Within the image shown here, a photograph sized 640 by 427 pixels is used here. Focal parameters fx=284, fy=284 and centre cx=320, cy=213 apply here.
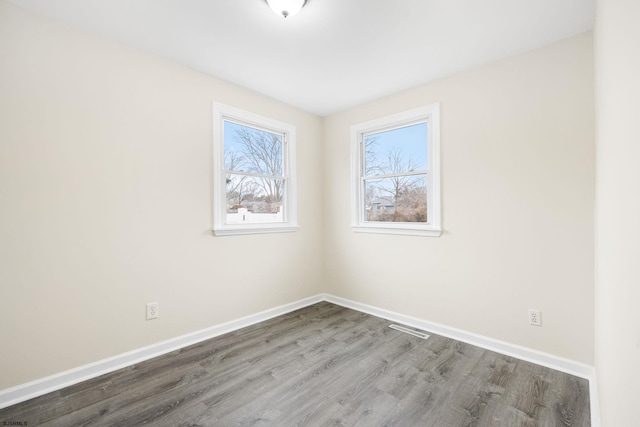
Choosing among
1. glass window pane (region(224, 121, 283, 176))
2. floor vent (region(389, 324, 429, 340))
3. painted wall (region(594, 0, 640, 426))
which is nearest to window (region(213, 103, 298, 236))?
glass window pane (region(224, 121, 283, 176))

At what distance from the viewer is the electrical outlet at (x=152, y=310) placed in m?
2.39

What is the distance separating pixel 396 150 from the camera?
3.29 meters

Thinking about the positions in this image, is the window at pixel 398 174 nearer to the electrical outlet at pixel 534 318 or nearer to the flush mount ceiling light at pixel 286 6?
the electrical outlet at pixel 534 318

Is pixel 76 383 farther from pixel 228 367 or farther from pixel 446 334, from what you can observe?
pixel 446 334

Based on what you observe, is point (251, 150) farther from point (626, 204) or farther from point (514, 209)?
point (626, 204)

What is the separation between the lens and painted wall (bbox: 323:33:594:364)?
2.12m

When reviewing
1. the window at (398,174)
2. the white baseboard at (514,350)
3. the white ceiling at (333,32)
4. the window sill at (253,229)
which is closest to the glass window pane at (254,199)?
the window sill at (253,229)

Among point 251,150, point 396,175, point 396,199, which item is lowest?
point 396,199

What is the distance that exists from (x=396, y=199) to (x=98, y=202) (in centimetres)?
280

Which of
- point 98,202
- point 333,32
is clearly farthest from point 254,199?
point 333,32

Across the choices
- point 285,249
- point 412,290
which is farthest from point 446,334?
point 285,249

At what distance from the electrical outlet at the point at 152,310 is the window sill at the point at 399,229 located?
88.7 inches

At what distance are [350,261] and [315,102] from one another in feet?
6.62

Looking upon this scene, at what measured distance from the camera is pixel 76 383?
2.02m
